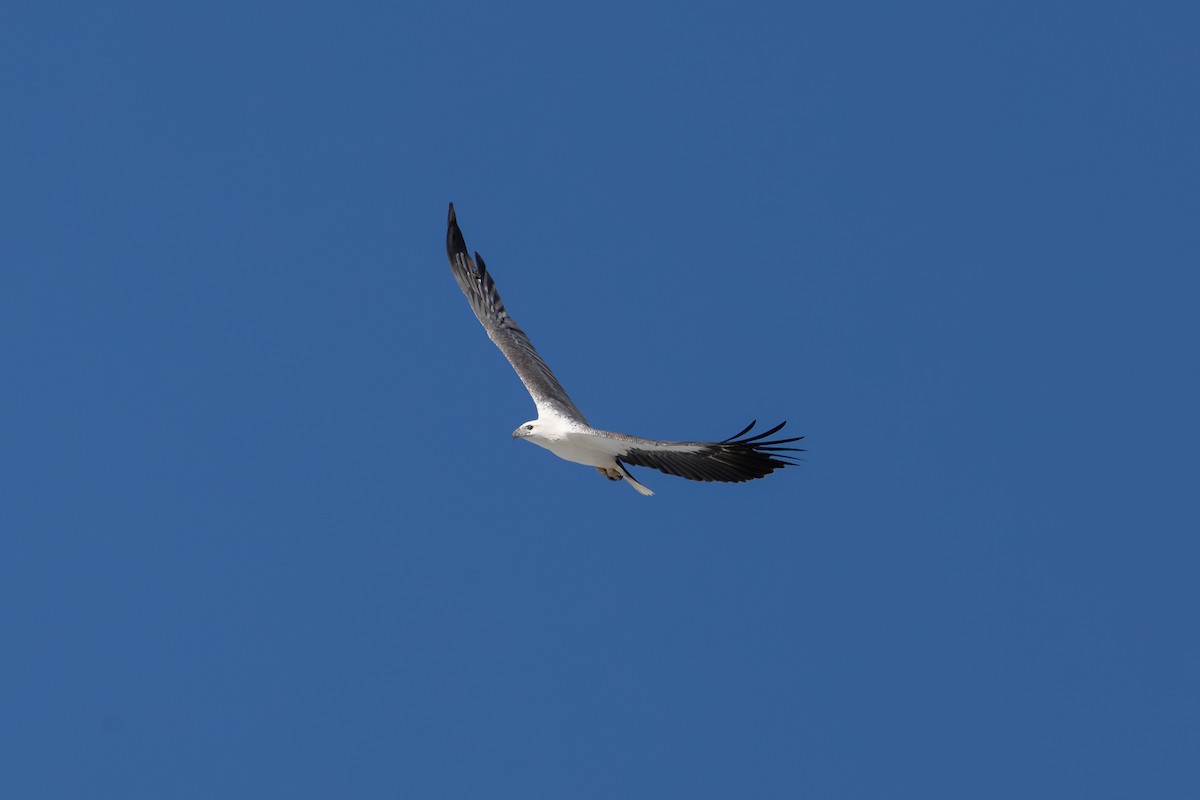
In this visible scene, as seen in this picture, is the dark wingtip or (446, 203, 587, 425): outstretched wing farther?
the dark wingtip

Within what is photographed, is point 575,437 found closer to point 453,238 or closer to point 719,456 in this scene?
point 719,456

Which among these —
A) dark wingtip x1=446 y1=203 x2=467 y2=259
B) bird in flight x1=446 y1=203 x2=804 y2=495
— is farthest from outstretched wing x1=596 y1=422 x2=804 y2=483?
dark wingtip x1=446 y1=203 x2=467 y2=259

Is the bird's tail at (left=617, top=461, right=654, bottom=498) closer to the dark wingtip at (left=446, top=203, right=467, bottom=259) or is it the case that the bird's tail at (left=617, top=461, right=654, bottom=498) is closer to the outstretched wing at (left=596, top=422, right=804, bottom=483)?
the outstretched wing at (left=596, top=422, right=804, bottom=483)

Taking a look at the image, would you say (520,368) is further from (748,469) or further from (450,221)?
(748,469)

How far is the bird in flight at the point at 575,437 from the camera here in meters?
20.1

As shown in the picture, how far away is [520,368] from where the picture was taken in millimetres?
25109

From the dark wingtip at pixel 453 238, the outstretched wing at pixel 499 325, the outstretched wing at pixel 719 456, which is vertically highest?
the dark wingtip at pixel 453 238

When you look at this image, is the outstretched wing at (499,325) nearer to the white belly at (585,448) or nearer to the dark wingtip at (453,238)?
the dark wingtip at (453,238)

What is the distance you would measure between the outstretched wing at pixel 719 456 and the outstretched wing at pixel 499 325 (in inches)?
129

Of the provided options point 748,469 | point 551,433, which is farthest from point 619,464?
point 748,469

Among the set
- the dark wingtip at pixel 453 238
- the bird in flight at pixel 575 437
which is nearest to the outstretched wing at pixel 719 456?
the bird in flight at pixel 575 437

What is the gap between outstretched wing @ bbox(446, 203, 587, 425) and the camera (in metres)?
24.4

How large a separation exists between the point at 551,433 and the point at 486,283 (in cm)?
567

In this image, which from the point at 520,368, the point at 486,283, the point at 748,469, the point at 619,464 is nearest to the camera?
the point at 748,469
